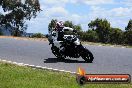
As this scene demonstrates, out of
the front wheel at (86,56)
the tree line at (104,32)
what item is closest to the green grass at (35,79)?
the front wheel at (86,56)

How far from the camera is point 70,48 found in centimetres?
1677

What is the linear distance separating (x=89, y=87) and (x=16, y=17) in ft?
156

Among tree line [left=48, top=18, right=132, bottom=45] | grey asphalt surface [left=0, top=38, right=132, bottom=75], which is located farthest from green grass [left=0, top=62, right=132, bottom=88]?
tree line [left=48, top=18, right=132, bottom=45]

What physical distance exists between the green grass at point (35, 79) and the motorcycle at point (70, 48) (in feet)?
12.0

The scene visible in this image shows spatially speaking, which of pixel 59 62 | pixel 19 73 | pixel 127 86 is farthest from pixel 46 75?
pixel 59 62

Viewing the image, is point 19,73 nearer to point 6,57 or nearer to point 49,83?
point 49,83

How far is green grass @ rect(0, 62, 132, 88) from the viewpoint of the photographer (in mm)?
10297

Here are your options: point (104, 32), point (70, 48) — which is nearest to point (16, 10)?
point (104, 32)

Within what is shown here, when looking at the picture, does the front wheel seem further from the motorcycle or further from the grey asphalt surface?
the grey asphalt surface

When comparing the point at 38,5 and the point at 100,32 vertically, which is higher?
the point at 38,5

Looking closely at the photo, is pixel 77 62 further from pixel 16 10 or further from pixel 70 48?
pixel 16 10

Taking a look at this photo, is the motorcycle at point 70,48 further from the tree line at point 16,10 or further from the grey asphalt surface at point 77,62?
the tree line at point 16,10

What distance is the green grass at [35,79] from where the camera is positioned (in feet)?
33.8

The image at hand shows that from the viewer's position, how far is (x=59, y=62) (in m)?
16.0
